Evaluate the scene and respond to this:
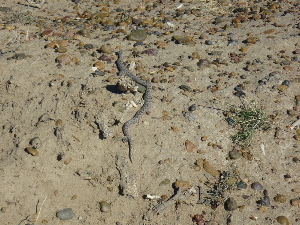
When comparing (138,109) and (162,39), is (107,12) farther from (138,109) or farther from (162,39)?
(138,109)

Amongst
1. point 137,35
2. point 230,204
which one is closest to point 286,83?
point 230,204

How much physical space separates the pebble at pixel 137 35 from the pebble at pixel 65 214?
4235 millimetres

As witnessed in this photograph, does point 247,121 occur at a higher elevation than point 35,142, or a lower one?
lower

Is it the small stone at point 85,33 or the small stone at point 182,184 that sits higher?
the small stone at point 85,33

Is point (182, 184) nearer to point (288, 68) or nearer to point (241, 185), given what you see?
point (241, 185)

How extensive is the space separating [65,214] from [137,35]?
4430 mm

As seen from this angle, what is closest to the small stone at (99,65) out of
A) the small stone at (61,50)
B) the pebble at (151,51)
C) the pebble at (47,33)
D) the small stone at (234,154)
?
the small stone at (61,50)

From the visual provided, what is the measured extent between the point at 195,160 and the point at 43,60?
3.59 metres

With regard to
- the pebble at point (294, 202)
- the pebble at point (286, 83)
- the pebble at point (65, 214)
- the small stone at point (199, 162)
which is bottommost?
the pebble at point (294, 202)

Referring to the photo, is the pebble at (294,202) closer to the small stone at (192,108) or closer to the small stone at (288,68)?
the small stone at (192,108)

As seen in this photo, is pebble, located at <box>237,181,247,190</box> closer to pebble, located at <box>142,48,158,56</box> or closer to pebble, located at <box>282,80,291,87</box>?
pebble, located at <box>282,80,291,87</box>

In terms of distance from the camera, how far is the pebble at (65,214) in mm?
4438

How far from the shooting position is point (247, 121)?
5375 millimetres

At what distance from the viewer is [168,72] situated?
6.48 metres
